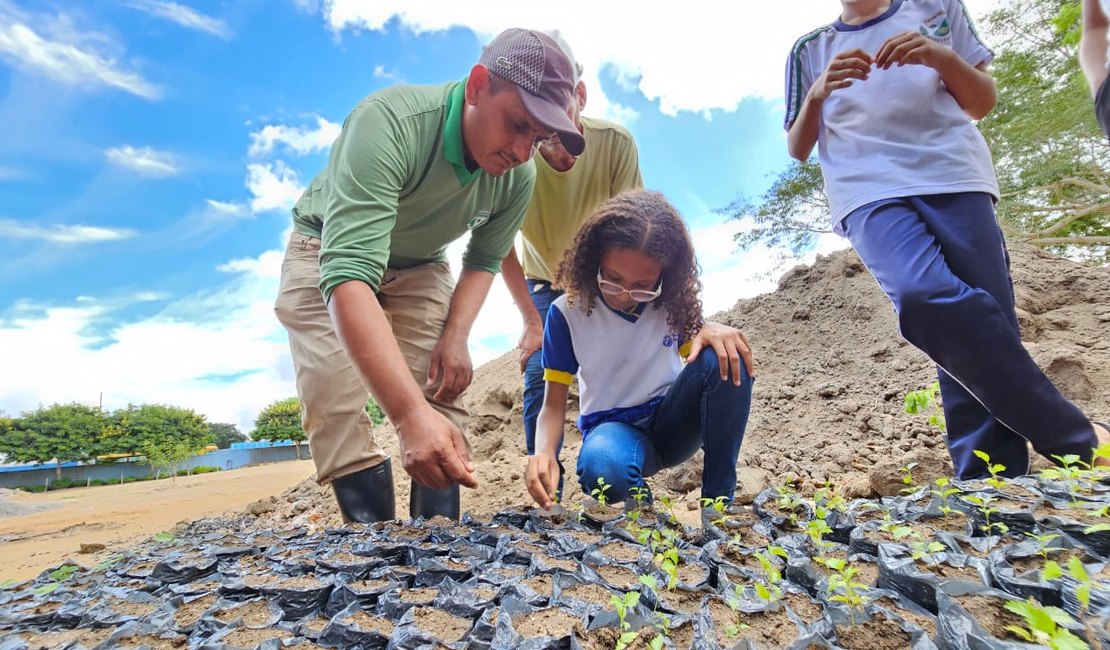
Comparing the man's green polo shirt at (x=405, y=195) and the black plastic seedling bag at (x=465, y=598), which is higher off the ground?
the man's green polo shirt at (x=405, y=195)

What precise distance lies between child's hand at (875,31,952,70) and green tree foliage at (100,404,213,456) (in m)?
24.1

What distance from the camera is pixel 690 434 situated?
190cm

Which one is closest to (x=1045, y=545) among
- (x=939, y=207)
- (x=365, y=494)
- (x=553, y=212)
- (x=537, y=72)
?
(x=939, y=207)

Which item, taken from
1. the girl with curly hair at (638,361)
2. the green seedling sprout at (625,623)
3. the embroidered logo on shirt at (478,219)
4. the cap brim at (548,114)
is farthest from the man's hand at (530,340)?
the green seedling sprout at (625,623)

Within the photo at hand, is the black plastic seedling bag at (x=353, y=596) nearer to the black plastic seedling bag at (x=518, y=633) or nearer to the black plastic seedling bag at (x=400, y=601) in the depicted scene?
the black plastic seedling bag at (x=400, y=601)

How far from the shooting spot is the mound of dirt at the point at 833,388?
110 inches

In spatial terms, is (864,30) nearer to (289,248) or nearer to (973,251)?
(973,251)

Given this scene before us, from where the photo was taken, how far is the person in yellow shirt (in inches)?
99.1

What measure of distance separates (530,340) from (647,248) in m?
0.95

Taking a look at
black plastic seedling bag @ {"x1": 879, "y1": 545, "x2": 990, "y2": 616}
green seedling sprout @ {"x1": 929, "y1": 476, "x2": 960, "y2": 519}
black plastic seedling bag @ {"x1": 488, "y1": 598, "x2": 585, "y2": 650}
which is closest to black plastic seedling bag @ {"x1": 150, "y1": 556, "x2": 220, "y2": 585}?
black plastic seedling bag @ {"x1": 488, "y1": 598, "x2": 585, "y2": 650}

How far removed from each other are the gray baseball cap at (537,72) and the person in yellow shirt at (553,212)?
67cm

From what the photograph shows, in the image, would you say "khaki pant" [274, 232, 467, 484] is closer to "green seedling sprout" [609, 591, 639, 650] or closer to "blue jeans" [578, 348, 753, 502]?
Result: "blue jeans" [578, 348, 753, 502]

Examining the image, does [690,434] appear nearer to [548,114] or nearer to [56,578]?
[548,114]

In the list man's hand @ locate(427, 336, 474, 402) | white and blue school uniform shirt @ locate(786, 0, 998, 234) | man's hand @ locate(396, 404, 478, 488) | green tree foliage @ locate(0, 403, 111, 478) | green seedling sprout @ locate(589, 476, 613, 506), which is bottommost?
Answer: green seedling sprout @ locate(589, 476, 613, 506)
